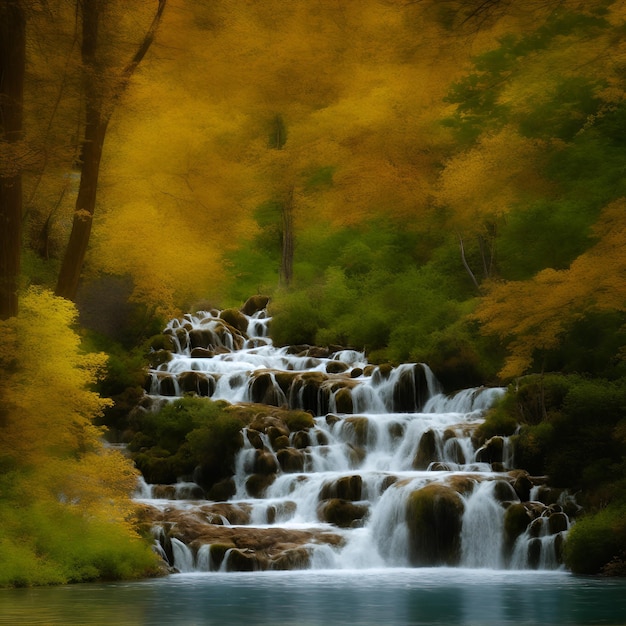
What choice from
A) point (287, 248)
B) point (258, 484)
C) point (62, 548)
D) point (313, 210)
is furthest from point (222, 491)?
point (287, 248)

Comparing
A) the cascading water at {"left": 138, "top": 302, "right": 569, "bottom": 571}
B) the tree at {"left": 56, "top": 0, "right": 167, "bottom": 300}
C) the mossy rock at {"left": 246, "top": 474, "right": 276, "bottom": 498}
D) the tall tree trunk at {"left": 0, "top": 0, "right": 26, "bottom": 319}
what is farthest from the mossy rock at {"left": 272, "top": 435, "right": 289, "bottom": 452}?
Result: the tall tree trunk at {"left": 0, "top": 0, "right": 26, "bottom": 319}

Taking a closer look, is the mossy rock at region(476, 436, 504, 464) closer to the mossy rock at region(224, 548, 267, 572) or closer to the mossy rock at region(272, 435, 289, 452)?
the mossy rock at region(272, 435, 289, 452)

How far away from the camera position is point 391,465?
775 inches

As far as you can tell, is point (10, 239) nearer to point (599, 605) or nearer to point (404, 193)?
point (599, 605)

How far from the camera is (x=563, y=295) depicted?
53.6 ft

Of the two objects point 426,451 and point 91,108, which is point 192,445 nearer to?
point 426,451

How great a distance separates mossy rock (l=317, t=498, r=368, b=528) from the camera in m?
17.2

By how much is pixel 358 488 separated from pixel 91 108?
7.39m

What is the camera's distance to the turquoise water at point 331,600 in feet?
32.0

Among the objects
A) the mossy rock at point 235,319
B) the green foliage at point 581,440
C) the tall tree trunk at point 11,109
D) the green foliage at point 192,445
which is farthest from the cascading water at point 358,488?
the mossy rock at point 235,319

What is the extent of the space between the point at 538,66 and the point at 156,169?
8060mm

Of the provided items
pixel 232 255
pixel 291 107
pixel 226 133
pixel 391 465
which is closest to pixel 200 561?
pixel 391 465

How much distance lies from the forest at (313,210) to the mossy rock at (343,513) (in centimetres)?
305

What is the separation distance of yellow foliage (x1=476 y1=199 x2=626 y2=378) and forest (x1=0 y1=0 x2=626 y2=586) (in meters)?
0.05
